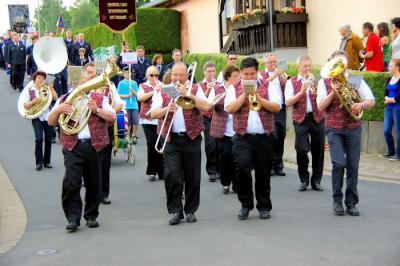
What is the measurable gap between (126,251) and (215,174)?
474cm

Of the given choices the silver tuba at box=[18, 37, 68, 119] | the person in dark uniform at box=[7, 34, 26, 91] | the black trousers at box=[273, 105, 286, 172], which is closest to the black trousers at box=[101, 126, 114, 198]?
the silver tuba at box=[18, 37, 68, 119]

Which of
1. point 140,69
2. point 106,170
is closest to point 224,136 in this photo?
point 106,170

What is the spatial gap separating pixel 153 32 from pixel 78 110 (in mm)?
23720

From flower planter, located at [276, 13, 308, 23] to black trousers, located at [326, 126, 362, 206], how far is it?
13346 mm

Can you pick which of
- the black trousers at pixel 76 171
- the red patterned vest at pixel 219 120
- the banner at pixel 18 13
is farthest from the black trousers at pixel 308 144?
the banner at pixel 18 13

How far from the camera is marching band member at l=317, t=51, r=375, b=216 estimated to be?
9047 mm

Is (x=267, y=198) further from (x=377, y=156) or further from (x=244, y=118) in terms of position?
(x=377, y=156)

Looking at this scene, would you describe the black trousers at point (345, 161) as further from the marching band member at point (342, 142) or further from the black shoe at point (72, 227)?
the black shoe at point (72, 227)

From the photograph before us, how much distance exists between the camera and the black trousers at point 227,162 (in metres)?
11.2

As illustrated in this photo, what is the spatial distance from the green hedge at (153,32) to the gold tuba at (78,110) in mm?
22152

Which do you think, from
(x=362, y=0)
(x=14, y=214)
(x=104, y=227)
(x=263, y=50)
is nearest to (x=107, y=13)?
(x=263, y=50)

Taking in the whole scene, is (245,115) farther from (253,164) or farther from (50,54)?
(50,54)

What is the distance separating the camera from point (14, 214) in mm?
10422

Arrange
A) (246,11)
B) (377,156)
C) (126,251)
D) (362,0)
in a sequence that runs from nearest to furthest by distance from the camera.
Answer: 1. (126,251)
2. (377,156)
3. (362,0)
4. (246,11)
